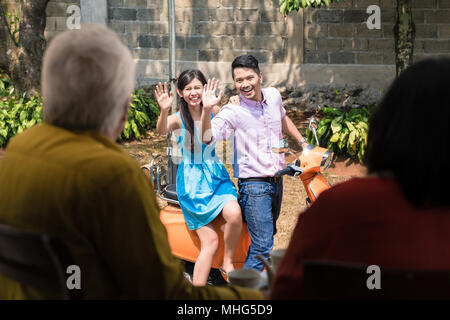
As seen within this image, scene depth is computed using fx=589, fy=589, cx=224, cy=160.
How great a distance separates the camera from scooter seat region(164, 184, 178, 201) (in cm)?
439

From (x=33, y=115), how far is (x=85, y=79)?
9026mm

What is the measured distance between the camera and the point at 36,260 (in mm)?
1622

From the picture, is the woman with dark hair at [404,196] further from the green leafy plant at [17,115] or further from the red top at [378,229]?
the green leafy plant at [17,115]

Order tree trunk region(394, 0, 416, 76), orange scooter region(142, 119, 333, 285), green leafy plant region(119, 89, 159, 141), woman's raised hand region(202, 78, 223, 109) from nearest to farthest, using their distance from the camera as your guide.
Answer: woman's raised hand region(202, 78, 223, 109), orange scooter region(142, 119, 333, 285), tree trunk region(394, 0, 416, 76), green leafy plant region(119, 89, 159, 141)

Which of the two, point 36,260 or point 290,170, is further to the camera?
point 290,170

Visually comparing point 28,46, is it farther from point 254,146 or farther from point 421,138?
point 421,138

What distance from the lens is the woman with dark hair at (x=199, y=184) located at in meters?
4.06

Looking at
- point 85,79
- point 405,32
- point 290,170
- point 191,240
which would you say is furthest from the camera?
point 405,32

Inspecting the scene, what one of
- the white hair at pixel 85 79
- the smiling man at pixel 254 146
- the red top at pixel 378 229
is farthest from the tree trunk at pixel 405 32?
the white hair at pixel 85 79

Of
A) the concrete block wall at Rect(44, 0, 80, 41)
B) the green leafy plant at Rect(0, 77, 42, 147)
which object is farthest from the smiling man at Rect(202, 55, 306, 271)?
the concrete block wall at Rect(44, 0, 80, 41)

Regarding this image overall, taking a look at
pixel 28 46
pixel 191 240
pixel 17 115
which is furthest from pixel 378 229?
pixel 28 46

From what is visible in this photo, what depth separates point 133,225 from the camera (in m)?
1.62

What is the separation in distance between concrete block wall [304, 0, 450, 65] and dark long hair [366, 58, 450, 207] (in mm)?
9583

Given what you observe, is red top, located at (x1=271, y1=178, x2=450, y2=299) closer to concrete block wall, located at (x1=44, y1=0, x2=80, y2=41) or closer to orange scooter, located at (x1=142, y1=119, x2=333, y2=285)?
orange scooter, located at (x1=142, y1=119, x2=333, y2=285)
